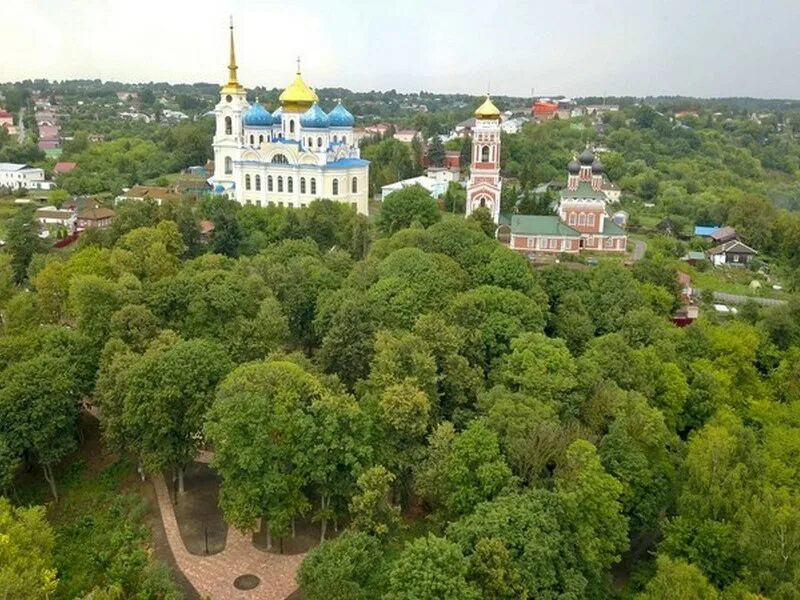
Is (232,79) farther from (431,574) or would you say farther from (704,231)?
(431,574)

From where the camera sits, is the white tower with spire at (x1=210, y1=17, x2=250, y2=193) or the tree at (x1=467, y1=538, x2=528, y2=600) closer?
the tree at (x1=467, y1=538, x2=528, y2=600)

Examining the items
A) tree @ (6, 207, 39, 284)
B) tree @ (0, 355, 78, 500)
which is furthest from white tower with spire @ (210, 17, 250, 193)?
tree @ (0, 355, 78, 500)

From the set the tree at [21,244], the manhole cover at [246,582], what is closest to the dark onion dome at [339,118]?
the tree at [21,244]

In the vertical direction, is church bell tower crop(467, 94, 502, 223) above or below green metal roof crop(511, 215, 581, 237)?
above

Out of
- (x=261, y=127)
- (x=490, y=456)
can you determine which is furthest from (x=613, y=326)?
(x=261, y=127)

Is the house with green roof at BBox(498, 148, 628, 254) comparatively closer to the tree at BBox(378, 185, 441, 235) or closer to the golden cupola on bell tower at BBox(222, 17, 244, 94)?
the tree at BBox(378, 185, 441, 235)

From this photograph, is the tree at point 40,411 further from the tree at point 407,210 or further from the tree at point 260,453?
the tree at point 407,210
